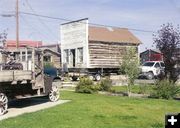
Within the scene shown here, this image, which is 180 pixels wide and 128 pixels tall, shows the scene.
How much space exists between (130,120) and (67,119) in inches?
74.6

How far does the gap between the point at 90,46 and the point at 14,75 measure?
92.0 ft

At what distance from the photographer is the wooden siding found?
4062cm

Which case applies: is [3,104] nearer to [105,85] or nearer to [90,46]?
[105,85]

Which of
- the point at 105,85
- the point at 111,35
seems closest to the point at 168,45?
the point at 105,85

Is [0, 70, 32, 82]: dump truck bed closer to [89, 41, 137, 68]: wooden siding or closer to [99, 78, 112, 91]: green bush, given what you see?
[99, 78, 112, 91]: green bush

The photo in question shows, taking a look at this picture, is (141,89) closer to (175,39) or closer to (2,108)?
(175,39)

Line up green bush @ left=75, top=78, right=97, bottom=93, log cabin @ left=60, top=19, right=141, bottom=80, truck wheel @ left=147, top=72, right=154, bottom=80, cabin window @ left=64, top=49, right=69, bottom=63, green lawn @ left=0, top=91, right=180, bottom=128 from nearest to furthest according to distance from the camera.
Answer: green lawn @ left=0, top=91, right=180, bottom=128 → green bush @ left=75, top=78, right=97, bottom=93 → truck wheel @ left=147, top=72, right=154, bottom=80 → log cabin @ left=60, top=19, right=141, bottom=80 → cabin window @ left=64, top=49, right=69, bottom=63

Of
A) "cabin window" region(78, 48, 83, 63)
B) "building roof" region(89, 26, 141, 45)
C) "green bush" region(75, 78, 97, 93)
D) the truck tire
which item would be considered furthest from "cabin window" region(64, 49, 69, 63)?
"green bush" region(75, 78, 97, 93)

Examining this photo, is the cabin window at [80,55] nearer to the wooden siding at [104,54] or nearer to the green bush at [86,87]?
the wooden siding at [104,54]

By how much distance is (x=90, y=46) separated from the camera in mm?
40562

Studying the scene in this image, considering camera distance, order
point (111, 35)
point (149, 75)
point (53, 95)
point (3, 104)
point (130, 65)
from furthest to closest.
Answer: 1. point (111, 35)
2. point (149, 75)
3. point (130, 65)
4. point (53, 95)
5. point (3, 104)

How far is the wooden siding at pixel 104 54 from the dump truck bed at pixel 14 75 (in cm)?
2681

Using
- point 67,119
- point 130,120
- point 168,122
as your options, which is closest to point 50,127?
point 67,119

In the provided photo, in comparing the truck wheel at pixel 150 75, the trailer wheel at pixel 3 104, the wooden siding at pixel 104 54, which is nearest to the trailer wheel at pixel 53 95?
the trailer wheel at pixel 3 104
